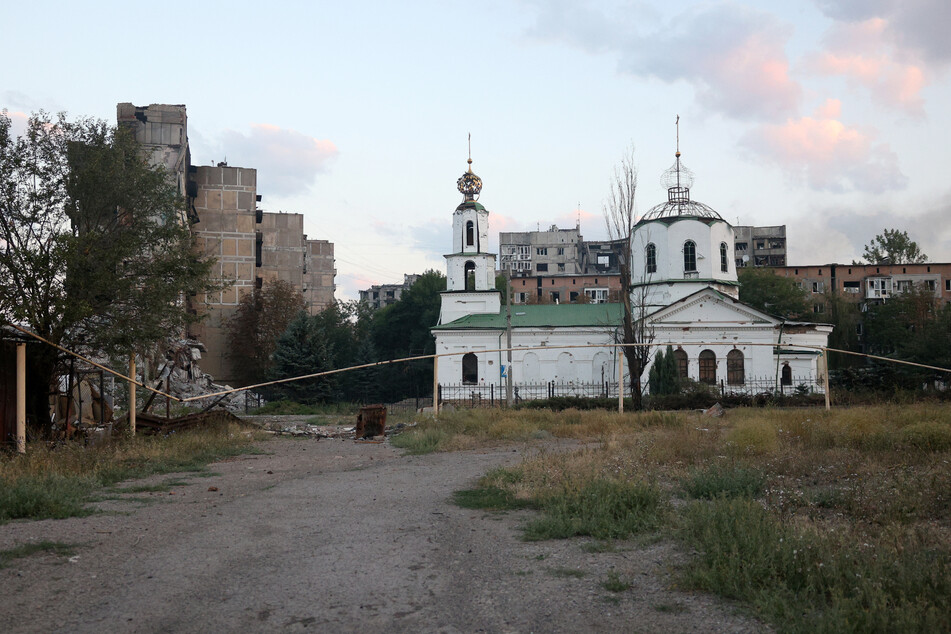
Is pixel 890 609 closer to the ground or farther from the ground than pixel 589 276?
closer to the ground

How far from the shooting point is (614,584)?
19.0 feet

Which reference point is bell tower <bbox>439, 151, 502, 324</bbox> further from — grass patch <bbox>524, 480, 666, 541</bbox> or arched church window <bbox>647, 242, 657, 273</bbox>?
grass patch <bbox>524, 480, 666, 541</bbox>

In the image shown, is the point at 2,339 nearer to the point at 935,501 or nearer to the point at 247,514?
the point at 247,514

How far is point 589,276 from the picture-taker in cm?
8019

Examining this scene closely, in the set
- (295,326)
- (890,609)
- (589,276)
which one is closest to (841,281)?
(589,276)

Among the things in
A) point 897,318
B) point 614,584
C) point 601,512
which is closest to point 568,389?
point 601,512

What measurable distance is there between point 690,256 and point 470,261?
479 inches

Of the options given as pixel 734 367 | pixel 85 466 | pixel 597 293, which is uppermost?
pixel 597 293

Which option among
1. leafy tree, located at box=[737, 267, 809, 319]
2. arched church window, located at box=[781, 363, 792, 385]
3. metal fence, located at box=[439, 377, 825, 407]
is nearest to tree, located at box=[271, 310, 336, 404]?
metal fence, located at box=[439, 377, 825, 407]

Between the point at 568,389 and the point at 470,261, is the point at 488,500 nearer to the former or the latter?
the point at 568,389

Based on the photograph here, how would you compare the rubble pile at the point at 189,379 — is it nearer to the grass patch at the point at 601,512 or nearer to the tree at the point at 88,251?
the tree at the point at 88,251

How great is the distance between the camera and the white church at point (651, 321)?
3834cm

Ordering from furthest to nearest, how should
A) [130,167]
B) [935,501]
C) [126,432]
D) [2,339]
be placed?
1. [130,167]
2. [126,432]
3. [2,339]
4. [935,501]

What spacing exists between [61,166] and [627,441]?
13595mm
